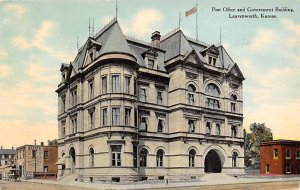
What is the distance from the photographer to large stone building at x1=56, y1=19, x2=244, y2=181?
94.2 ft

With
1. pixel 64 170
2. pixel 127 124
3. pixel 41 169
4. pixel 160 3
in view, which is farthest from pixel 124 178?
pixel 41 169

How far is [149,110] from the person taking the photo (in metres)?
32.0

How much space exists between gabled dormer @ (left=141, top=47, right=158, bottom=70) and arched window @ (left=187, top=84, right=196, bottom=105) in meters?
3.58

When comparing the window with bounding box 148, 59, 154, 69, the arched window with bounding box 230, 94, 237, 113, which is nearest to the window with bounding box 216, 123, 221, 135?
→ the arched window with bounding box 230, 94, 237, 113

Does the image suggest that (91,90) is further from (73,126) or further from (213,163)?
(213,163)

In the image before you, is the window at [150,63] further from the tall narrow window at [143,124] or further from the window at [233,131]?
the window at [233,131]

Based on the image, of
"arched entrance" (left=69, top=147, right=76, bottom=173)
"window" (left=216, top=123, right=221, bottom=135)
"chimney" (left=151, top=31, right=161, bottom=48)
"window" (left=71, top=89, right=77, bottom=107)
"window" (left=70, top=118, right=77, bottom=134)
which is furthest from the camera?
"chimney" (left=151, top=31, right=161, bottom=48)

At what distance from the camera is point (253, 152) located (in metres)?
52.8

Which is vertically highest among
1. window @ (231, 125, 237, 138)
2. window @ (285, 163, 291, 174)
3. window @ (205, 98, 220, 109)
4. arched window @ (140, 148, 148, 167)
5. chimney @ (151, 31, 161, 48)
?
chimney @ (151, 31, 161, 48)

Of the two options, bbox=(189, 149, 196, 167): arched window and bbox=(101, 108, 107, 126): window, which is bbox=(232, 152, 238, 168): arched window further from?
bbox=(101, 108, 107, 126): window

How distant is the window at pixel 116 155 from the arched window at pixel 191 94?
327 inches

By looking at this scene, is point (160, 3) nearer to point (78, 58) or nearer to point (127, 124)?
point (127, 124)

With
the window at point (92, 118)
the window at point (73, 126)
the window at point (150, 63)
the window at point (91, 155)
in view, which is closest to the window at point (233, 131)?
the window at point (150, 63)

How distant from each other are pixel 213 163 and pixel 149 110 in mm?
9414
